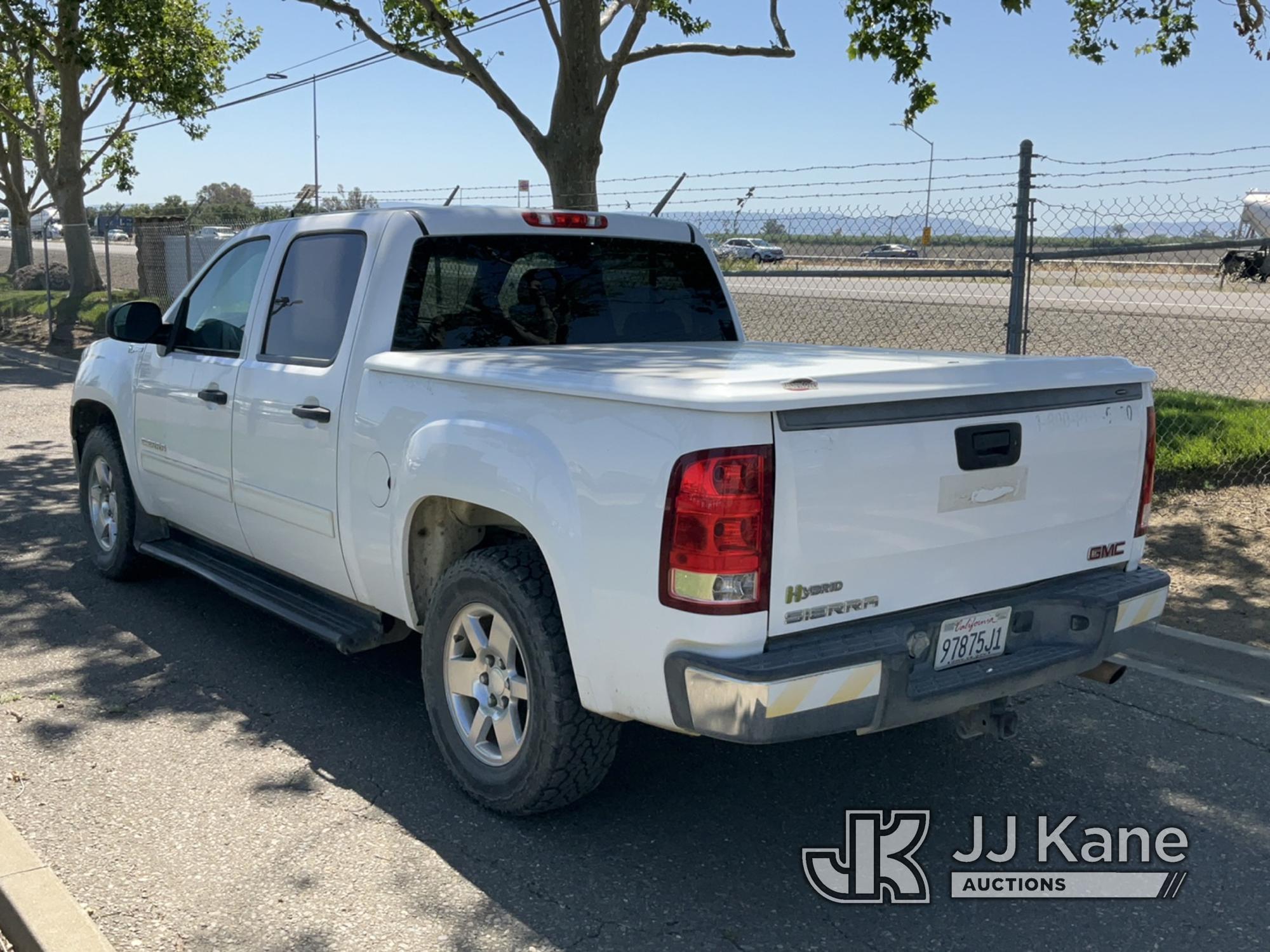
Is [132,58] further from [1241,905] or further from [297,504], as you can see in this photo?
[1241,905]

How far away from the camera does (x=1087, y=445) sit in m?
3.83

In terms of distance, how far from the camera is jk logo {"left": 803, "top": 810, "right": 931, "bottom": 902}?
3.57 metres

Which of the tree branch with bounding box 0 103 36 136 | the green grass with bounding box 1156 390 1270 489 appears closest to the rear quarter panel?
the green grass with bounding box 1156 390 1270 489

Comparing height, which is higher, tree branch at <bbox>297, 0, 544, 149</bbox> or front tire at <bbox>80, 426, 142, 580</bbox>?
tree branch at <bbox>297, 0, 544, 149</bbox>

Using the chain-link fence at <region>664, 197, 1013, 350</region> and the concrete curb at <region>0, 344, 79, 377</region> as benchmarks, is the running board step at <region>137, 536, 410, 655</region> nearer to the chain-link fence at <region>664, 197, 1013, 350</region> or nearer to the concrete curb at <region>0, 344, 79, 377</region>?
the chain-link fence at <region>664, 197, 1013, 350</region>

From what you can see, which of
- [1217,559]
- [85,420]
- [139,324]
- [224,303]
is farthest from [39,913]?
[1217,559]

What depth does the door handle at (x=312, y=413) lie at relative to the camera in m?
4.57

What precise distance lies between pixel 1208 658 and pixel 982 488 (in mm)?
2592

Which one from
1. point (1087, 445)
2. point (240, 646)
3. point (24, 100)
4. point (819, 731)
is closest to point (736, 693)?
point (819, 731)

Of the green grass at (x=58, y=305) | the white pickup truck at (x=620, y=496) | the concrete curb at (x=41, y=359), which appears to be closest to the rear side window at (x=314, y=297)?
the white pickup truck at (x=620, y=496)

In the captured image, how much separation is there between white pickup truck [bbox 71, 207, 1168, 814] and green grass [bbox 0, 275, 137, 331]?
15.7m

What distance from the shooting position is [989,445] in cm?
355

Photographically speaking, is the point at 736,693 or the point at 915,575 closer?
the point at 736,693

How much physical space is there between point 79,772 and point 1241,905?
12.4ft
